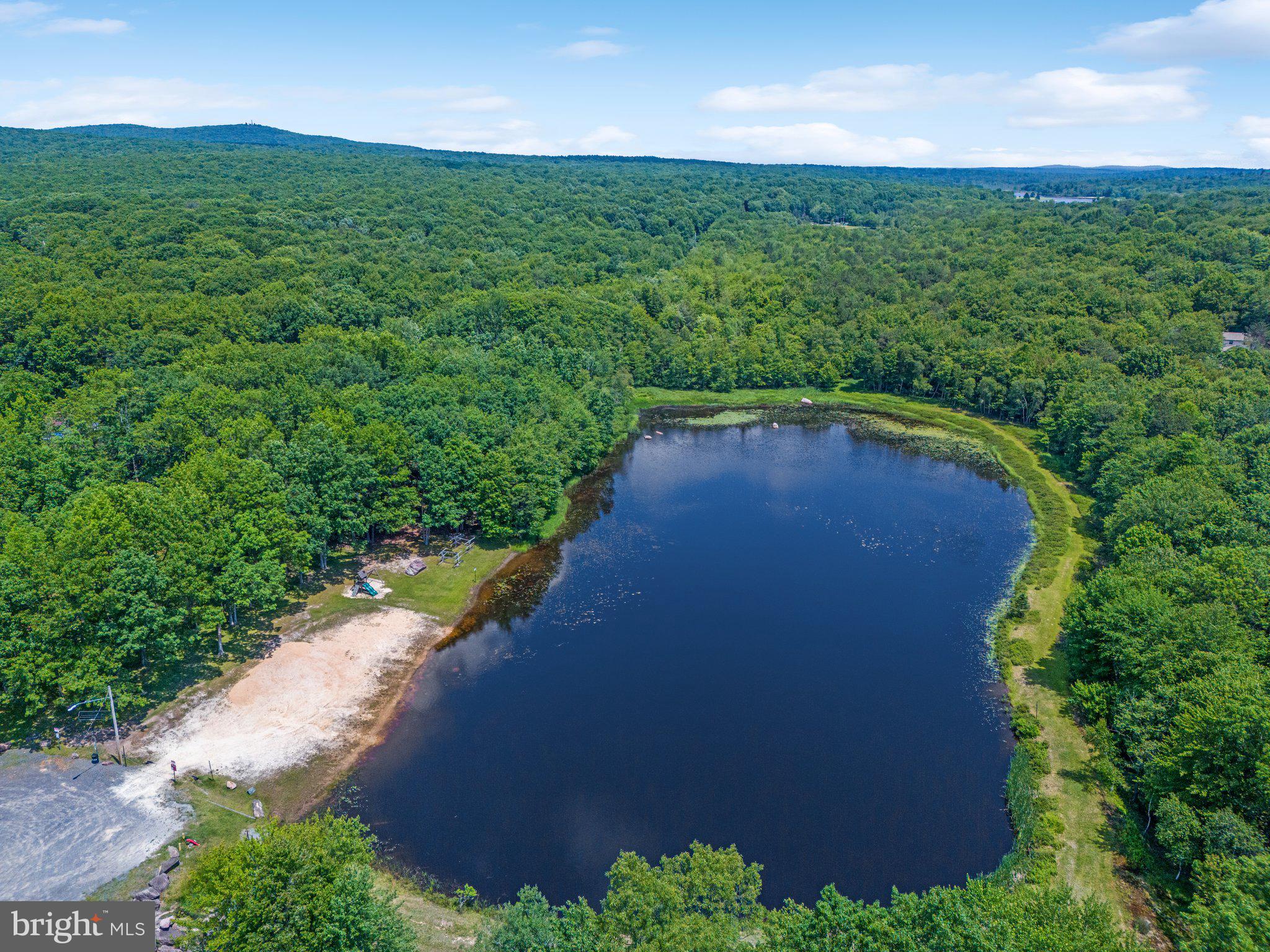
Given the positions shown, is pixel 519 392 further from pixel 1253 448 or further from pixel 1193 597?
pixel 1253 448

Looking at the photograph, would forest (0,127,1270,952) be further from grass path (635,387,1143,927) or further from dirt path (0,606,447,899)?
dirt path (0,606,447,899)

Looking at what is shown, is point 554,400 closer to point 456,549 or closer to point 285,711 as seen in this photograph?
point 456,549

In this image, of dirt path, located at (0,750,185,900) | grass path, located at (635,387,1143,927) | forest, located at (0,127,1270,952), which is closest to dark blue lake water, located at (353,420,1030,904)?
grass path, located at (635,387,1143,927)

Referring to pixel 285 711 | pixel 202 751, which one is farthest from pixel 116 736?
pixel 285 711

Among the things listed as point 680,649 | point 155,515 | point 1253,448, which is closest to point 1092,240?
point 1253,448

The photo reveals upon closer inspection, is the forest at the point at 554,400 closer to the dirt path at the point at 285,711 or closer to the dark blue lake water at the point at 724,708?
the dirt path at the point at 285,711
